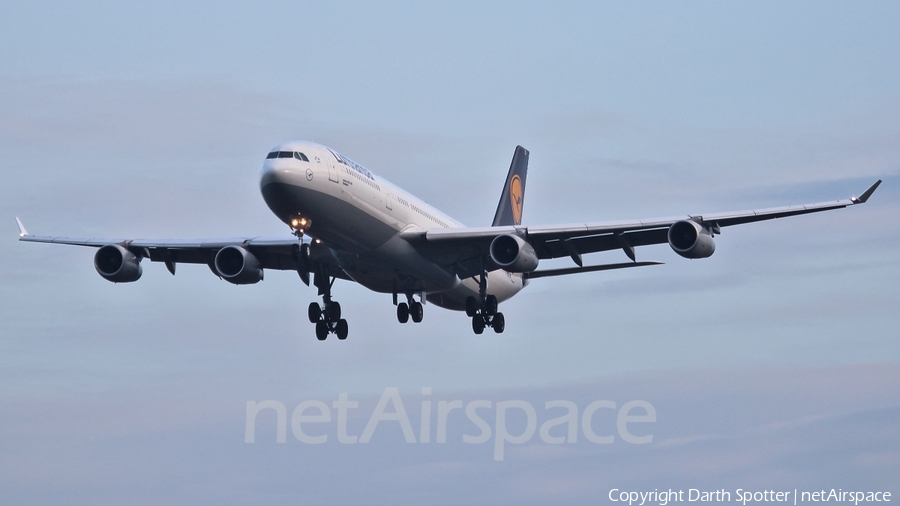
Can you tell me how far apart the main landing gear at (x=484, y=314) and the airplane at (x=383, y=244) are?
4 centimetres

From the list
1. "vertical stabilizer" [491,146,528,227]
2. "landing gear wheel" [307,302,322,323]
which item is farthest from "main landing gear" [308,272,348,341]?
"vertical stabilizer" [491,146,528,227]

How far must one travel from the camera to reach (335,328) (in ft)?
185

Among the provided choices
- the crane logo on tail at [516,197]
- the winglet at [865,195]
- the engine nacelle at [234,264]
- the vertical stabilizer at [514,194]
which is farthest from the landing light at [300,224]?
the crane logo on tail at [516,197]

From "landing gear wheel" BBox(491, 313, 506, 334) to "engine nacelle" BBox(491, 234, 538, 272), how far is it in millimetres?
6884

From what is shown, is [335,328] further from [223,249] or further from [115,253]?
[115,253]

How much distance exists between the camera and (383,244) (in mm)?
49594

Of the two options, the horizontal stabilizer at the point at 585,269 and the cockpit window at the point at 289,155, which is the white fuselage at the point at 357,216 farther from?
the horizontal stabilizer at the point at 585,269

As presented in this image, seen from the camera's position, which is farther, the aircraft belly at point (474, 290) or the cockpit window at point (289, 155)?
the aircraft belly at point (474, 290)

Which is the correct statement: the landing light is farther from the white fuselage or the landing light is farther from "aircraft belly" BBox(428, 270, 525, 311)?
"aircraft belly" BBox(428, 270, 525, 311)

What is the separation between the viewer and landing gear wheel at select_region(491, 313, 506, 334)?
57375 millimetres

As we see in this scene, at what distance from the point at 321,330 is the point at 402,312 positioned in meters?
3.84

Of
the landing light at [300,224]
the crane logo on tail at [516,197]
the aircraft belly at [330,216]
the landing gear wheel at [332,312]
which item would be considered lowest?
the landing light at [300,224]

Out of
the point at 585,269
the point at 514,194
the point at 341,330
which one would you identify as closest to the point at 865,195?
the point at 585,269

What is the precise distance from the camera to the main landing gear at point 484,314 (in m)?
57.1
